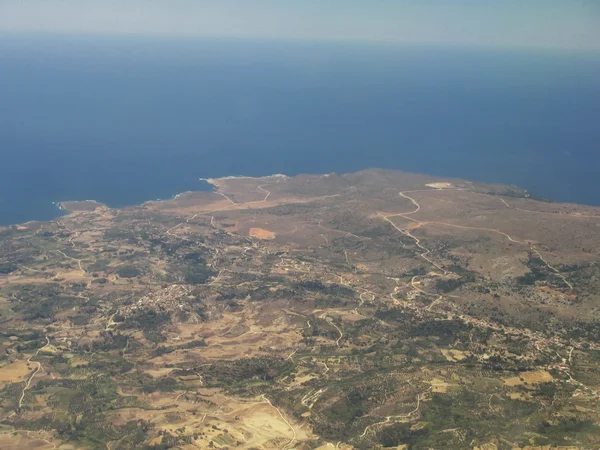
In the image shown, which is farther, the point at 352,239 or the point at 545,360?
the point at 352,239

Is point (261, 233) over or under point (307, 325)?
under

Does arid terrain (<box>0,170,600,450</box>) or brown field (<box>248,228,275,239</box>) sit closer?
arid terrain (<box>0,170,600,450</box>)

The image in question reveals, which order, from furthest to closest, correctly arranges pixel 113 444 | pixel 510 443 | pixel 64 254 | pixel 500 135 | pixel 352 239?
pixel 500 135, pixel 352 239, pixel 64 254, pixel 113 444, pixel 510 443

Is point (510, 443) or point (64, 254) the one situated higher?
point (510, 443)

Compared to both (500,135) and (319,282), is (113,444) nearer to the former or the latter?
(319,282)

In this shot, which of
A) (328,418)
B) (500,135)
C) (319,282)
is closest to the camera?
(328,418)

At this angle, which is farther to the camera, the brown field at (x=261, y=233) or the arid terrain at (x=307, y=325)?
the brown field at (x=261, y=233)

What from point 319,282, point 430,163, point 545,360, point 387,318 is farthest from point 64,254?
point 430,163

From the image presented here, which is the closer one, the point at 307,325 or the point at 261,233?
the point at 307,325
